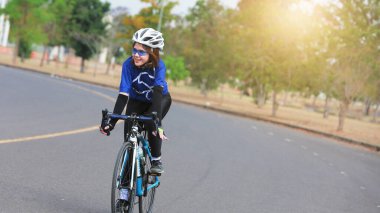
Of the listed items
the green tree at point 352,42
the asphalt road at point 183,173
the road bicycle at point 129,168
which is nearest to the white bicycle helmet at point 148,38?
the road bicycle at point 129,168

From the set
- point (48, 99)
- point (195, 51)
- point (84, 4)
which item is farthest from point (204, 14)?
point (48, 99)

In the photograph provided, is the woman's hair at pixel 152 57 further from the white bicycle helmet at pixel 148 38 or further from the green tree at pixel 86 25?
the green tree at pixel 86 25

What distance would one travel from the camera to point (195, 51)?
6166 cm

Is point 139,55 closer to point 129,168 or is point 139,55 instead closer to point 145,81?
point 145,81

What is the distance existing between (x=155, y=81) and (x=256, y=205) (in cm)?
307

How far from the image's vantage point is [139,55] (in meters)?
5.74

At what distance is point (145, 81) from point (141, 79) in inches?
1.6

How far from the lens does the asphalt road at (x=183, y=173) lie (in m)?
7.39

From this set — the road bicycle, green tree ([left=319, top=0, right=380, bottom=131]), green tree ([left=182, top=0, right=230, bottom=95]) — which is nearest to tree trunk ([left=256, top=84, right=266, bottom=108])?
green tree ([left=182, top=0, right=230, bottom=95])

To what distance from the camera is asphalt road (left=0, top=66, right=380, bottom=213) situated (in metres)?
7.39

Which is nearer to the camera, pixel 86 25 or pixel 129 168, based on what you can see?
pixel 129 168

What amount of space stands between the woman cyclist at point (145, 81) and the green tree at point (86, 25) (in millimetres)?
72100

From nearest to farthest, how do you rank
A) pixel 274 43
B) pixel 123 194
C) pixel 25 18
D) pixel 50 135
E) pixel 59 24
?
pixel 123 194, pixel 50 135, pixel 274 43, pixel 25 18, pixel 59 24

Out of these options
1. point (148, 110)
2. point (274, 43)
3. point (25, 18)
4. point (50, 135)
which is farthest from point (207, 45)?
point (148, 110)
